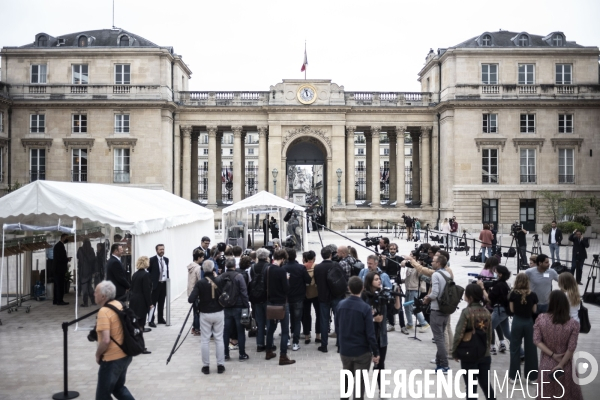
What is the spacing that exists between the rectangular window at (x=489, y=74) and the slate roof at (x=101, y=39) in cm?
2427

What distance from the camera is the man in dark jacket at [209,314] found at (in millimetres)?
8844

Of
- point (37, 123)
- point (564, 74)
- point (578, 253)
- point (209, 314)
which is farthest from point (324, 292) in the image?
point (564, 74)

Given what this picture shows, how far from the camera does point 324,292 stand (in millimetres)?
9773

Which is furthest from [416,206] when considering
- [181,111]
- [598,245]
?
[181,111]

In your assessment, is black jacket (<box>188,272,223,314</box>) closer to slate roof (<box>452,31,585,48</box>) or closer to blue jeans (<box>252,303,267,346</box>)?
blue jeans (<box>252,303,267,346</box>)

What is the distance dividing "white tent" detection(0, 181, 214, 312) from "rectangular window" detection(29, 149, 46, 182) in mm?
25615

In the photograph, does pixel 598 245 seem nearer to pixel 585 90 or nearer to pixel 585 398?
pixel 585 90

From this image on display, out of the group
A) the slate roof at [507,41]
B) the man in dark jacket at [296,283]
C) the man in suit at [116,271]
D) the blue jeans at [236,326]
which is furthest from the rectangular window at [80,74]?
the man in dark jacket at [296,283]

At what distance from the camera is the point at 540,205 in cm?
3919

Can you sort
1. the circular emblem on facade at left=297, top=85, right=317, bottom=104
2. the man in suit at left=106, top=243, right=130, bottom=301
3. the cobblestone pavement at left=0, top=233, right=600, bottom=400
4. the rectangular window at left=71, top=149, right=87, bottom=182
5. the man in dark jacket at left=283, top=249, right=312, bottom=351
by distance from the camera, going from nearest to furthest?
1. the cobblestone pavement at left=0, top=233, right=600, bottom=400
2. the man in dark jacket at left=283, top=249, right=312, bottom=351
3. the man in suit at left=106, top=243, right=130, bottom=301
4. the rectangular window at left=71, top=149, right=87, bottom=182
5. the circular emblem on facade at left=297, top=85, right=317, bottom=104

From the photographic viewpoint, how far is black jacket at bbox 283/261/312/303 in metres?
9.66

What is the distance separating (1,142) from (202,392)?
36.6m

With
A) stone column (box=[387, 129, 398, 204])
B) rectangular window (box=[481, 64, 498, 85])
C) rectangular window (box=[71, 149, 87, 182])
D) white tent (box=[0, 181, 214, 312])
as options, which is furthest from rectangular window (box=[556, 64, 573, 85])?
rectangular window (box=[71, 149, 87, 182])

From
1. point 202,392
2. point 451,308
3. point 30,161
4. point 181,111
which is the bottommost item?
point 202,392
